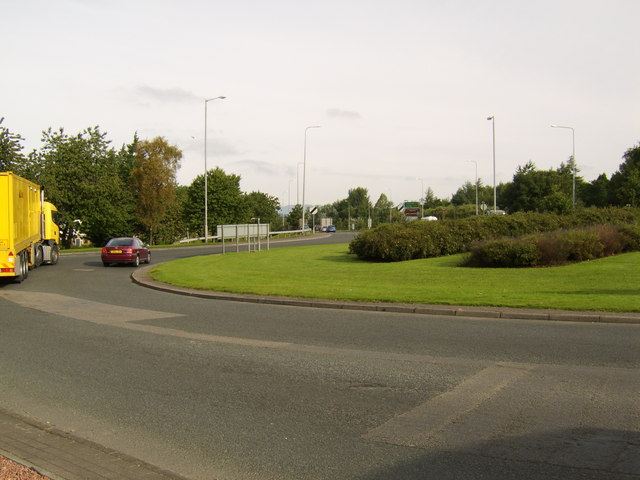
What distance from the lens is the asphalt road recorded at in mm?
4570

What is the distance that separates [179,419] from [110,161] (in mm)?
52828

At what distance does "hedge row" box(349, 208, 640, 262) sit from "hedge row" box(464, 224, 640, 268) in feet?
10.8

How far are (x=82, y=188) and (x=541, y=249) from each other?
40.0 m

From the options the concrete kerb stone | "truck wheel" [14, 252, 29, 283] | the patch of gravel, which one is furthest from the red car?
the patch of gravel

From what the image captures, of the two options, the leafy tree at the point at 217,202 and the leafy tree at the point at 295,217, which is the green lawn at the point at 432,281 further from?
the leafy tree at the point at 295,217

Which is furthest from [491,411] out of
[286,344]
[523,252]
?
[523,252]

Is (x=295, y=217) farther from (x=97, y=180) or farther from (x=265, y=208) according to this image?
(x=97, y=180)

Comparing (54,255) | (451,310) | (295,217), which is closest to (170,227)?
(54,255)

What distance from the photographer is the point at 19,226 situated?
66.6 feet

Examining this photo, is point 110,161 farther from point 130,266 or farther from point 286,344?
point 286,344

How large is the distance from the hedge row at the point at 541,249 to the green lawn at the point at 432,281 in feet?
2.61

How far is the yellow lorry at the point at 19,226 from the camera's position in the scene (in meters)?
19.0

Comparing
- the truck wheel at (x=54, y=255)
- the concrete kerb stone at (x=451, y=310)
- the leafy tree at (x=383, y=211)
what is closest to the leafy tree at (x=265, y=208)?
the leafy tree at (x=383, y=211)

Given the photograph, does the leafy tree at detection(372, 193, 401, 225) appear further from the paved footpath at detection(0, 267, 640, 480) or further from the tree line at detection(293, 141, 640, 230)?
the paved footpath at detection(0, 267, 640, 480)
